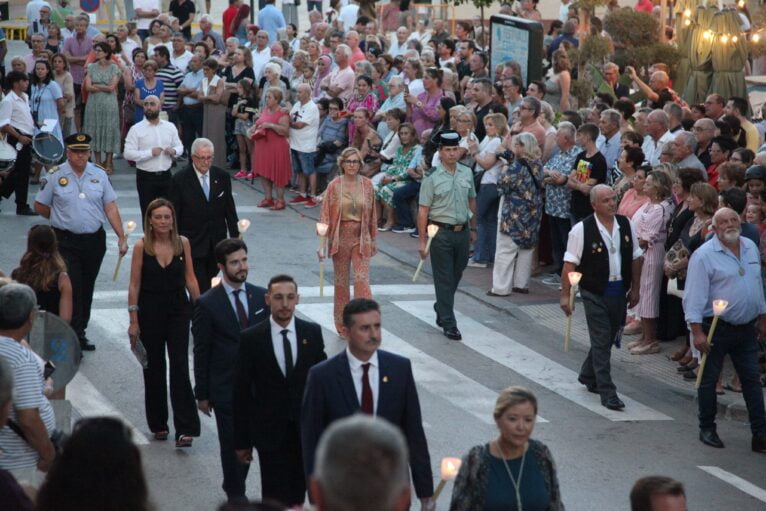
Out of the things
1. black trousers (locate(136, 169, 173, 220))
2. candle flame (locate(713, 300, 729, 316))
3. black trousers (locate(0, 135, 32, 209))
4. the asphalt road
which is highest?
candle flame (locate(713, 300, 729, 316))

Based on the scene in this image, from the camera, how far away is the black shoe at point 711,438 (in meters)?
10.9

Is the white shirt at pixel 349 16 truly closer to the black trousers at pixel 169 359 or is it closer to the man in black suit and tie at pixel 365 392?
the black trousers at pixel 169 359

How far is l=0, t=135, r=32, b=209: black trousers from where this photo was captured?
19719 mm

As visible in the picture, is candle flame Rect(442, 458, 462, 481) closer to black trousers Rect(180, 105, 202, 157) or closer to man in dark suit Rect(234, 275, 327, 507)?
man in dark suit Rect(234, 275, 327, 507)

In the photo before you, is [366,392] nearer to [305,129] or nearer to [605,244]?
[605,244]

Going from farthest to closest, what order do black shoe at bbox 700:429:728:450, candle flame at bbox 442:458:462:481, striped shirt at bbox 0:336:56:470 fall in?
black shoe at bbox 700:429:728:450, striped shirt at bbox 0:336:56:470, candle flame at bbox 442:458:462:481

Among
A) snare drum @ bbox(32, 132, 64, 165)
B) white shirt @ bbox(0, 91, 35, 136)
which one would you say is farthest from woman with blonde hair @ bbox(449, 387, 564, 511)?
white shirt @ bbox(0, 91, 35, 136)

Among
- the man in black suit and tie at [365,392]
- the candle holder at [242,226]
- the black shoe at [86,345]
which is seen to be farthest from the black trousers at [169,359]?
the man in black suit and tie at [365,392]

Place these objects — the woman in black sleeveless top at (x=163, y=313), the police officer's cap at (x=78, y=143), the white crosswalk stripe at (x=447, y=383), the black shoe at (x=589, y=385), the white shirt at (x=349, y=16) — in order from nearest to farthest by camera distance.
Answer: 1. the woman in black sleeveless top at (x=163, y=313)
2. the white crosswalk stripe at (x=447, y=383)
3. the black shoe at (x=589, y=385)
4. the police officer's cap at (x=78, y=143)
5. the white shirt at (x=349, y=16)

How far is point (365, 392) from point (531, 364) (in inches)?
238

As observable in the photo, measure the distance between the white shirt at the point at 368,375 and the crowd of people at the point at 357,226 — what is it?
0.02 meters

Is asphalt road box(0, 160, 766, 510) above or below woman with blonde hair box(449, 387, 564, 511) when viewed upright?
below

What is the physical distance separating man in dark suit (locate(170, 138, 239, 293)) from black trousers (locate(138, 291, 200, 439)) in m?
2.23

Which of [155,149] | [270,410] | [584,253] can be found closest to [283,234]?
[155,149]
